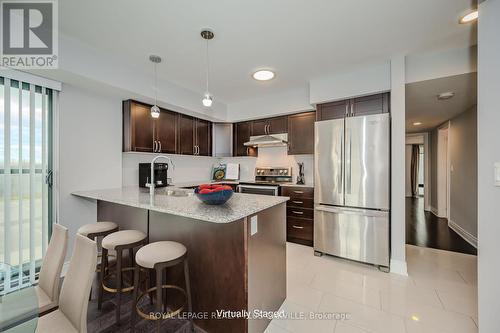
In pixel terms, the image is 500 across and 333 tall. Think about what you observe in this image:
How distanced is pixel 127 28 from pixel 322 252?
3551mm

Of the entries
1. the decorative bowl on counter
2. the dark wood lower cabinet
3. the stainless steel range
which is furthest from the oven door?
the decorative bowl on counter

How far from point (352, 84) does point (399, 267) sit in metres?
2.41

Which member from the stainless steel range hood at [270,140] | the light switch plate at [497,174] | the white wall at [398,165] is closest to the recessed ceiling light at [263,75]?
the stainless steel range hood at [270,140]

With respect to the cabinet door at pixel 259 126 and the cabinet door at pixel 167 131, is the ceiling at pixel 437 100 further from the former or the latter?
the cabinet door at pixel 167 131

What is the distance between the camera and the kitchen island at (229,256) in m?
1.45

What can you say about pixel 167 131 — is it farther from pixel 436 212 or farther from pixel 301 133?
pixel 436 212

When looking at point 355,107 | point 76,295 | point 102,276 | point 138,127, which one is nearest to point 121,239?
point 102,276

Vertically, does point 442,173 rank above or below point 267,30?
below

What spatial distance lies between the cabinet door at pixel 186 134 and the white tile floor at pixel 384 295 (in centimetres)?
253

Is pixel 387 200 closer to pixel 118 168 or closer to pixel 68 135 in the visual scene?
pixel 118 168

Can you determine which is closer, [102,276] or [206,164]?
[102,276]

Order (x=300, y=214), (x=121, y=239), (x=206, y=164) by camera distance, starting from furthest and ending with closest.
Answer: (x=206, y=164)
(x=300, y=214)
(x=121, y=239)

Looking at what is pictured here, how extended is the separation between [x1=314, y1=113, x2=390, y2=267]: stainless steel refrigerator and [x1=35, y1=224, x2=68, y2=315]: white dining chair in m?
2.78

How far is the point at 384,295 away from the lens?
2088 mm
